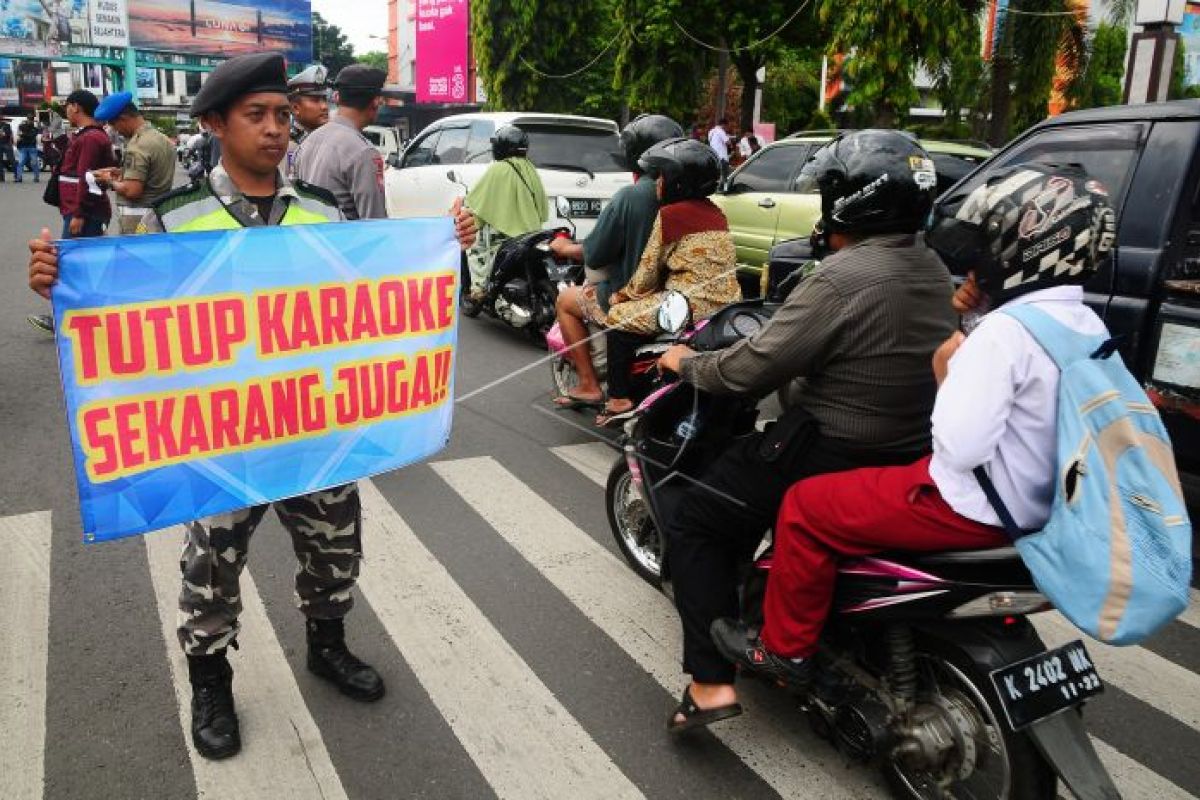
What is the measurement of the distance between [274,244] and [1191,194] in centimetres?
384

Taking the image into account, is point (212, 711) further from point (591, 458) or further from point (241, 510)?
point (591, 458)

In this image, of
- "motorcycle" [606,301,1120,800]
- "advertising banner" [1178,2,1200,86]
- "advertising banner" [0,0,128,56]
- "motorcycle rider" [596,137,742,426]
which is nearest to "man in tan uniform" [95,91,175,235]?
"motorcycle rider" [596,137,742,426]

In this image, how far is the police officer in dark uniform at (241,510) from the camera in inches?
103

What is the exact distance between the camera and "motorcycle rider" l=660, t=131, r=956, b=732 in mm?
2471

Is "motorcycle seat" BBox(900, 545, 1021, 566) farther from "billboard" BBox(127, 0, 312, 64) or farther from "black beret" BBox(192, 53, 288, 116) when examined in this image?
"billboard" BBox(127, 0, 312, 64)

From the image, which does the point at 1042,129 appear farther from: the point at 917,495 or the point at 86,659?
the point at 86,659

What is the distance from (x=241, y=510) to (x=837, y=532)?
Result: 1.62 m

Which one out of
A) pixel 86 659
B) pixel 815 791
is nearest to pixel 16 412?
pixel 86 659

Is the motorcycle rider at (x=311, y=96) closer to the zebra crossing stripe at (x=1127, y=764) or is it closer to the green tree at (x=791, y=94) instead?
the zebra crossing stripe at (x=1127, y=764)

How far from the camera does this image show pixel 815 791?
267cm

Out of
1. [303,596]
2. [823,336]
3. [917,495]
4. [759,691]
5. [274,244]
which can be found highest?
[274,244]

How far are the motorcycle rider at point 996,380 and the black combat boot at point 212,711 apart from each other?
177 cm

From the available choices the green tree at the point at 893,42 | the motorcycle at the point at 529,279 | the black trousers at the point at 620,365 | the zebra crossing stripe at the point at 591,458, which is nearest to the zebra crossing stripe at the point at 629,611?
the zebra crossing stripe at the point at 591,458

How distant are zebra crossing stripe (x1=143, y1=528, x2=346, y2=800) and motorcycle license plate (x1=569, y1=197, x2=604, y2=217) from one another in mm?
5779
